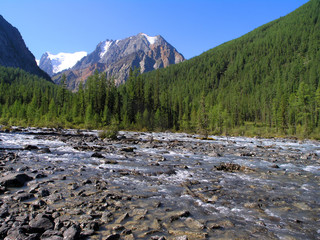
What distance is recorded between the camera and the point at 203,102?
60562 mm

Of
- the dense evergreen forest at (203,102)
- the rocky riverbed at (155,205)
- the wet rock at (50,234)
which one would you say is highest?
the dense evergreen forest at (203,102)

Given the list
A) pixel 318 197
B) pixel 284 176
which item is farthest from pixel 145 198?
pixel 284 176

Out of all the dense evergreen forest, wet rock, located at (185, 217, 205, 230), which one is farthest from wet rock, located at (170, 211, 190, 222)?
the dense evergreen forest

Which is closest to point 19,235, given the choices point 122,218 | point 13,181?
point 122,218

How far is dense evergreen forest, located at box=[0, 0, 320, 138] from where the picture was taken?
6931 cm

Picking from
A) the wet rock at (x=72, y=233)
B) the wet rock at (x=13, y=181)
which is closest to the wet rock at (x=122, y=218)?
the wet rock at (x=72, y=233)

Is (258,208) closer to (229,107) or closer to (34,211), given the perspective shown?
(34,211)

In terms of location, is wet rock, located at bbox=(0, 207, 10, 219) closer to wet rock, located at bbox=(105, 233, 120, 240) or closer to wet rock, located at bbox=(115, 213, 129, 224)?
wet rock, located at bbox=(115, 213, 129, 224)

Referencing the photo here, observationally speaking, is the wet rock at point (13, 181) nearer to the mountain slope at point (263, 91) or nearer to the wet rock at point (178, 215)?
the wet rock at point (178, 215)

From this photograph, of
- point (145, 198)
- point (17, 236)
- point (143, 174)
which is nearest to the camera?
point (17, 236)

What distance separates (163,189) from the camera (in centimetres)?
880

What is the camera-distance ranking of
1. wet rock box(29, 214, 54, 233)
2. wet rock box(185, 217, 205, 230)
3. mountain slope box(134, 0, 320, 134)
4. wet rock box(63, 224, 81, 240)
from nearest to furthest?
1. wet rock box(63, 224, 81, 240)
2. wet rock box(29, 214, 54, 233)
3. wet rock box(185, 217, 205, 230)
4. mountain slope box(134, 0, 320, 134)

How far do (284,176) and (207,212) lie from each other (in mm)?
7895

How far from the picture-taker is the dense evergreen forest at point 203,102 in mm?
69312
